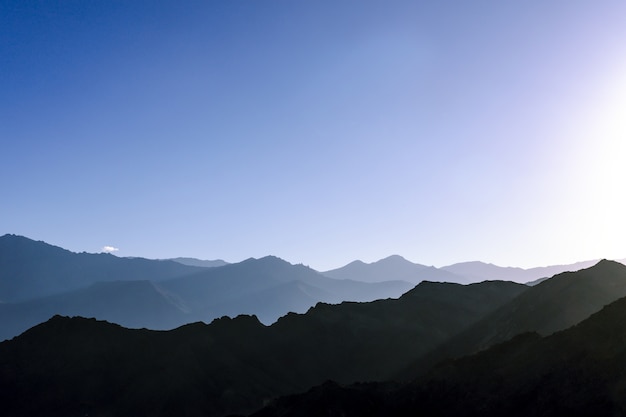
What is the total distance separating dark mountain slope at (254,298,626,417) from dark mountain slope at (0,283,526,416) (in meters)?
30.0

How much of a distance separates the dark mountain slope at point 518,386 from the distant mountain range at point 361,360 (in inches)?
4.7

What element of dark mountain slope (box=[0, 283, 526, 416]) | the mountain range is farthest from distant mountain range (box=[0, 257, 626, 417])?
dark mountain slope (box=[0, 283, 526, 416])

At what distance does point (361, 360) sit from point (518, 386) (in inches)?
2004

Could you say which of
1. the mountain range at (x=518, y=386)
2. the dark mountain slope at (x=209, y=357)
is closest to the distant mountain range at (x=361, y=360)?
the mountain range at (x=518, y=386)

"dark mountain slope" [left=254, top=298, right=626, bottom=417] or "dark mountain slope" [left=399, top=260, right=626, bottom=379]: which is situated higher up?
"dark mountain slope" [left=399, top=260, right=626, bottom=379]

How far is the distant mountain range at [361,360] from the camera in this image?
33.1 m

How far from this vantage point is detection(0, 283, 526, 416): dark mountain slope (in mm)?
66188

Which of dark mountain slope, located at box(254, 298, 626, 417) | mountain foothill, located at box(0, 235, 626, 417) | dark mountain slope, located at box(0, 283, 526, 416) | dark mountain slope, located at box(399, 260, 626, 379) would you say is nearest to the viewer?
dark mountain slope, located at box(254, 298, 626, 417)

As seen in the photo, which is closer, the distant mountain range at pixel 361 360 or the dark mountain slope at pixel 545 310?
the distant mountain range at pixel 361 360

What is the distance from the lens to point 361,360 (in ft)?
267

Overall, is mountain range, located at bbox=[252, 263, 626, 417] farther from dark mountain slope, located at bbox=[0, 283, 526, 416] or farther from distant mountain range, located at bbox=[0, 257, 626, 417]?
dark mountain slope, located at bbox=[0, 283, 526, 416]

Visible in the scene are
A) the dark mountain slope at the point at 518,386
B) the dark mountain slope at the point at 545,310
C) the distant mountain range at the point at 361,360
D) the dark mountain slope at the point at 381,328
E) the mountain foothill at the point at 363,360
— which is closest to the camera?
the dark mountain slope at the point at 518,386

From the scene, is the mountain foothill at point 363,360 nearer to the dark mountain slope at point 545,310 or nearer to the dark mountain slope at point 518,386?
the dark mountain slope at point 518,386

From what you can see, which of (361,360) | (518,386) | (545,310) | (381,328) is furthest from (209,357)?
(518,386)
